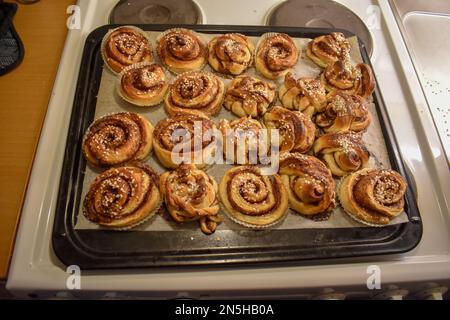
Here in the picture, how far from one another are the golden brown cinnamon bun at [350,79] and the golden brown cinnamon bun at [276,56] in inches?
8.6

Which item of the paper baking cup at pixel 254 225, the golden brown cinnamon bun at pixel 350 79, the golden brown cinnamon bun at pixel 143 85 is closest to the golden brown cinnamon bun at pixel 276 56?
the golden brown cinnamon bun at pixel 350 79

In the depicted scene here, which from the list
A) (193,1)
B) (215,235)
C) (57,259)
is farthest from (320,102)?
(57,259)

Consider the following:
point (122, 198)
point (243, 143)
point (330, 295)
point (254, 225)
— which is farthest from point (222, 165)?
point (330, 295)

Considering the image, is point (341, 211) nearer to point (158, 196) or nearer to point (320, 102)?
point (320, 102)

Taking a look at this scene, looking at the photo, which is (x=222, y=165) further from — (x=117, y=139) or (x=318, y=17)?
(x=318, y=17)

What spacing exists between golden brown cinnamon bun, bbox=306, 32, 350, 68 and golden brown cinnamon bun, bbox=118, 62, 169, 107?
33.1 inches

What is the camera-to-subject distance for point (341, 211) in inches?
67.6

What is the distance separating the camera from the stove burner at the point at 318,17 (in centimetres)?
236

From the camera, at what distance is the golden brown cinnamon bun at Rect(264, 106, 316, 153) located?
182 centimetres

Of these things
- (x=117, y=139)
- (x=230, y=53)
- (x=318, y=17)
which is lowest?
(x=117, y=139)

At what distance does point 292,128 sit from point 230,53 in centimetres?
53

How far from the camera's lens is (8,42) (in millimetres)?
2152

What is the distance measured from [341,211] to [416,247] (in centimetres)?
35

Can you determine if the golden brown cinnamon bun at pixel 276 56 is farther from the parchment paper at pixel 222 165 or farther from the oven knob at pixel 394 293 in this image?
the oven knob at pixel 394 293
